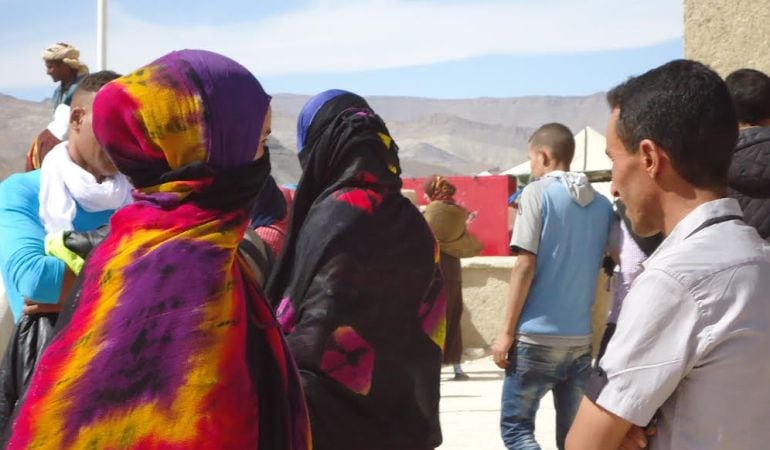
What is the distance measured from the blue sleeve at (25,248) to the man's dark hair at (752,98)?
2.28 metres

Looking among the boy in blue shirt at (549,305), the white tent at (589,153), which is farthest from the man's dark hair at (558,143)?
the white tent at (589,153)

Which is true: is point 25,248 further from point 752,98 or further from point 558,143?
point 558,143

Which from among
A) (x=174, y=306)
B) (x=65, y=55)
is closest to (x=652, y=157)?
(x=174, y=306)

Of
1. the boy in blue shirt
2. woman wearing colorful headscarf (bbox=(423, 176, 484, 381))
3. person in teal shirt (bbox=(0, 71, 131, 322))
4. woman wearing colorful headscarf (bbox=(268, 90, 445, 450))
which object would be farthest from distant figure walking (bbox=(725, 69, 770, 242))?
woman wearing colorful headscarf (bbox=(423, 176, 484, 381))

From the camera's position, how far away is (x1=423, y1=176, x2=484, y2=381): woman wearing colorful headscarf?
9422 mm

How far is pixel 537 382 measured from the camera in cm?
489

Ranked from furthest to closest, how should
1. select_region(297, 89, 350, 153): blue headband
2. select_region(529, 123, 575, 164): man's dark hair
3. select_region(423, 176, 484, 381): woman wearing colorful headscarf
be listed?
select_region(423, 176, 484, 381): woman wearing colorful headscarf → select_region(529, 123, 575, 164): man's dark hair → select_region(297, 89, 350, 153): blue headband

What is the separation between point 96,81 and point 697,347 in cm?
182

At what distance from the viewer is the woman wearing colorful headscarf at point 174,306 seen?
1998mm

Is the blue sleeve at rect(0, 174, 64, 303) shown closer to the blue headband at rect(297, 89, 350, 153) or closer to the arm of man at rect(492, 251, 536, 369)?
the blue headband at rect(297, 89, 350, 153)

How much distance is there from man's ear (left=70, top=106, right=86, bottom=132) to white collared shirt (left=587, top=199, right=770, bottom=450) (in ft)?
5.39

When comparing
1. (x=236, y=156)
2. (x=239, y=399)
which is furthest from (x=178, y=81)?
(x=239, y=399)

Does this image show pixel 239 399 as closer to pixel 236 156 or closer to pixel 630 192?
pixel 236 156

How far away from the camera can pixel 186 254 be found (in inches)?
80.2
